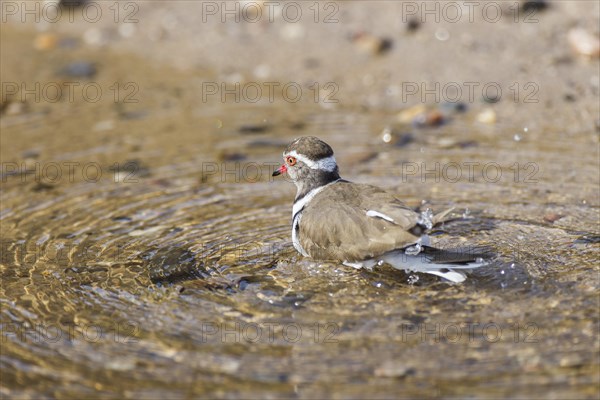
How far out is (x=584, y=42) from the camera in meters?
11.6

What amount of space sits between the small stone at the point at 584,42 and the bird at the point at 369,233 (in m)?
5.03

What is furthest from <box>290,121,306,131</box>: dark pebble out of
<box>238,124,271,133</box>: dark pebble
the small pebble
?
the small pebble

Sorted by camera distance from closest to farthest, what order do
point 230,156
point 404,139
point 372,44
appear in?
point 230,156 < point 404,139 < point 372,44

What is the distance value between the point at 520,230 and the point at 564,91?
395cm

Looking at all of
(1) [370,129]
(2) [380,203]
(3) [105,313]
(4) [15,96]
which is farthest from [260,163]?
(4) [15,96]

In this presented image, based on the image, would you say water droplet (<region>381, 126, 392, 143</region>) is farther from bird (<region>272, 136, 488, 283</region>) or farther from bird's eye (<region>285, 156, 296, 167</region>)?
bird (<region>272, 136, 488, 283</region>)

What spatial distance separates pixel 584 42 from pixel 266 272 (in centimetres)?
622

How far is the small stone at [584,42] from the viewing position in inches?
453

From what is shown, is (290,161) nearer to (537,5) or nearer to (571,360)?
(571,360)

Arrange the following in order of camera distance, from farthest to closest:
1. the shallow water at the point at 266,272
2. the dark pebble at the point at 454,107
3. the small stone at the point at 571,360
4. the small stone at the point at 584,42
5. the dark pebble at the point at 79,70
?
1. the dark pebble at the point at 79,70
2. the small stone at the point at 584,42
3. the dark pebble at the point at 454,107
4. the shallow water at the point at 266,272
5. the small stone at the point at 571,360

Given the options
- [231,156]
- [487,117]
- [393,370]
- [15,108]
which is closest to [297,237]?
[393,370]

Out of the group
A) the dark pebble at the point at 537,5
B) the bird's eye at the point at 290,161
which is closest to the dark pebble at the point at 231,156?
the bird's eye at the point at 290,161

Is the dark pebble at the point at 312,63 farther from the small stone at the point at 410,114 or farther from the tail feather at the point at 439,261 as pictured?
the tail feather at the point at 439,261

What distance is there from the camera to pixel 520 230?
7867mm
